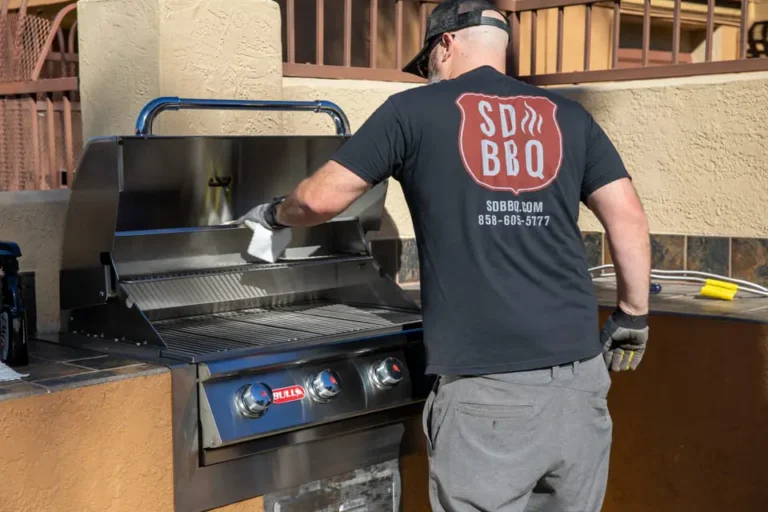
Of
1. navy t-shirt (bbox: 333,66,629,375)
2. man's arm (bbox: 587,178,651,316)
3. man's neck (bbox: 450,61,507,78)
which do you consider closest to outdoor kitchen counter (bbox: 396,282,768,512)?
man's arm (bbox: 587,178,651,316)

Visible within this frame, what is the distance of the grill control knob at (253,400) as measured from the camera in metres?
2.69

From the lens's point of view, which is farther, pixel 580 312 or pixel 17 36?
pixel 17 36

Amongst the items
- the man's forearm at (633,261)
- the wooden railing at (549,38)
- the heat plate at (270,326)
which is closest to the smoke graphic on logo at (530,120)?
the man's forearm at (633,261)

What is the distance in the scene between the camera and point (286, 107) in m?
3.32

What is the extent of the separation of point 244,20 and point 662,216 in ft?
6.18

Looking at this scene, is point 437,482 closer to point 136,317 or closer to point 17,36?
point 136,317

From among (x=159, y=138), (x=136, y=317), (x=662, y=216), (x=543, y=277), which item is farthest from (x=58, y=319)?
(x=662, y=216)

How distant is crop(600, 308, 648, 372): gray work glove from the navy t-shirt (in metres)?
0.32

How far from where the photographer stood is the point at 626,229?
278 cm

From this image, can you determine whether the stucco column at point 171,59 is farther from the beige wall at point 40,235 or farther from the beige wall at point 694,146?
the beige wall at point 694,146

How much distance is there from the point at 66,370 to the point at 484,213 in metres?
1.13

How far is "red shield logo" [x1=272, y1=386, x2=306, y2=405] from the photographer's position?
2.76 m

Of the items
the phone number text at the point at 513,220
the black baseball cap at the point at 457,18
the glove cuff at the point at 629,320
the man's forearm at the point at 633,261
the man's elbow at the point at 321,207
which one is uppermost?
the black baseball cap at the point at 457,18

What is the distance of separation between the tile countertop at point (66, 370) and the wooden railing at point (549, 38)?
1.58 metres
